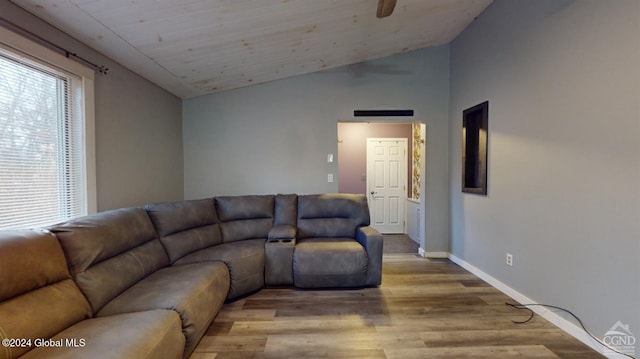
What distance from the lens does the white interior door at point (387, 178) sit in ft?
19.2

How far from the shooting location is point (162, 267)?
239cm

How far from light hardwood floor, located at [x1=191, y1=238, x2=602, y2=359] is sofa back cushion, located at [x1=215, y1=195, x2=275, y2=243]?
73 cm

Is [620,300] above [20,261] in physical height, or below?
below

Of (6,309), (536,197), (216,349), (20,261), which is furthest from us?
(536,197)

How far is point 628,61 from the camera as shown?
168 centimetres

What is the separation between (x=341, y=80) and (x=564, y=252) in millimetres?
3197

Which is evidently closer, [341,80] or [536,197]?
[536,197]

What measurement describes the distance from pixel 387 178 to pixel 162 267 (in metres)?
4.58

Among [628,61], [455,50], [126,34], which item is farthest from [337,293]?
[455,50]


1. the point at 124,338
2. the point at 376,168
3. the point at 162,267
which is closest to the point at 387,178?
the point at 376,168

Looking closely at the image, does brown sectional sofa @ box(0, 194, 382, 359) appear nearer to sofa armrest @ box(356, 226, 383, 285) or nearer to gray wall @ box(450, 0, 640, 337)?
sofa armrest @ box(356, 226, 383, 285)

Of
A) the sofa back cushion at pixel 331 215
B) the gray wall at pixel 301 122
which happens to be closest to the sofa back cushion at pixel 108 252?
the sofa back cushion at pixel 331 215

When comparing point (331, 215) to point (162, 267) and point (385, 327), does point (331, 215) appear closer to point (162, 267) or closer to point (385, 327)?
point (385, 327)

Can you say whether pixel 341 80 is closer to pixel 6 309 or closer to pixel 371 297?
pixel 371 297
